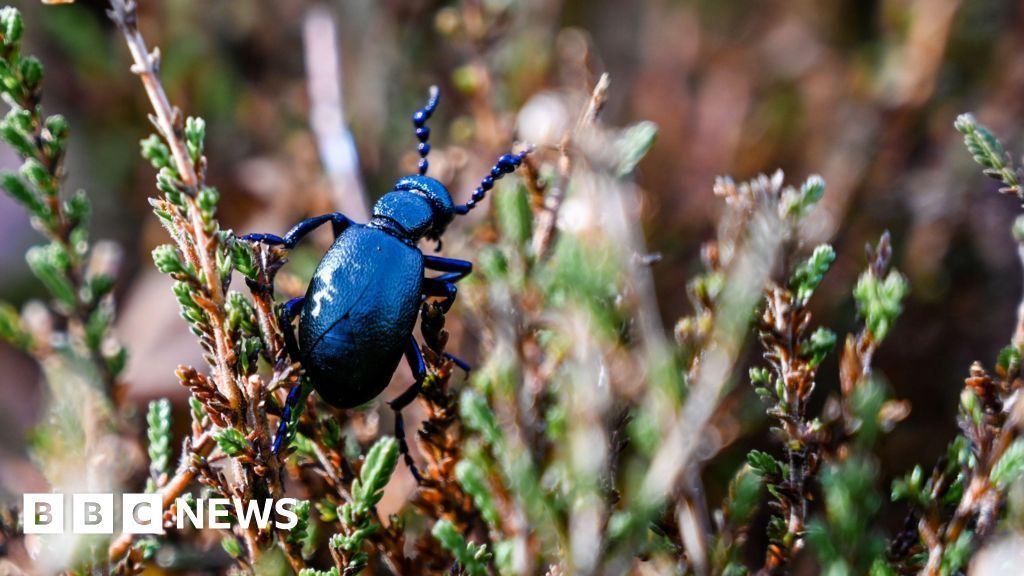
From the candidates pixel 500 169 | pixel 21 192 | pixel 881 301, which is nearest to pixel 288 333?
pixel 21 192

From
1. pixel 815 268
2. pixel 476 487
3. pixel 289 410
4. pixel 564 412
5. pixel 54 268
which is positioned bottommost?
pixel 476 487

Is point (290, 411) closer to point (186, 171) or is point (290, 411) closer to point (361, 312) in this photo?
point (361, 312)

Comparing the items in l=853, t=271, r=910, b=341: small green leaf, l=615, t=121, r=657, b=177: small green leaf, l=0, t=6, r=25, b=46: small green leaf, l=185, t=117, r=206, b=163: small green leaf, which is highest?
l=0, t=6, r=25, b=46: small green leaf

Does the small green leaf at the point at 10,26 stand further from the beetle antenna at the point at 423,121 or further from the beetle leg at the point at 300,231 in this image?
the beetle antenna at the point at 423,121

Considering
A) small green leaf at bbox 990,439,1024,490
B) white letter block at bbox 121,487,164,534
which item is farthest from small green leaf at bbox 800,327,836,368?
white letter block at bbox 121,487,164,534

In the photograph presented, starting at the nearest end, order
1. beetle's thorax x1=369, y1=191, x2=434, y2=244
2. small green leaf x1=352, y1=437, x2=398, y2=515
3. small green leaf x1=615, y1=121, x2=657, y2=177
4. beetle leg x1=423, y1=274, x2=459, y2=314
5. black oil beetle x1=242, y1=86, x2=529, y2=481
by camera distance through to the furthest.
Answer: small green leaf x1=352, y1=437, x2=398, y2=515, black oil beetle x1=242, y1=86, x2=529, y2=481, small green leaf x1=615, y1=121, x2=657, y2=177, beetle leg x1=423, y1=274, x2=459, y2=314, beetle's thorax x1=369, y1=191, x2=434, y2=244

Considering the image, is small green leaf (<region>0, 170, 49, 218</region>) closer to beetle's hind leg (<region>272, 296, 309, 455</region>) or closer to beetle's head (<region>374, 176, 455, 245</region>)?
beetle's hind leg (<region>272, 296, 309, 455</region>)

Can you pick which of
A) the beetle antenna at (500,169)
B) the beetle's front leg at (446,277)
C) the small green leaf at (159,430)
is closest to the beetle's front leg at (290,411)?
the small green leaf at (159,430)

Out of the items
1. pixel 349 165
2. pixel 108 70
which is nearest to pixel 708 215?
pixel 349 165
